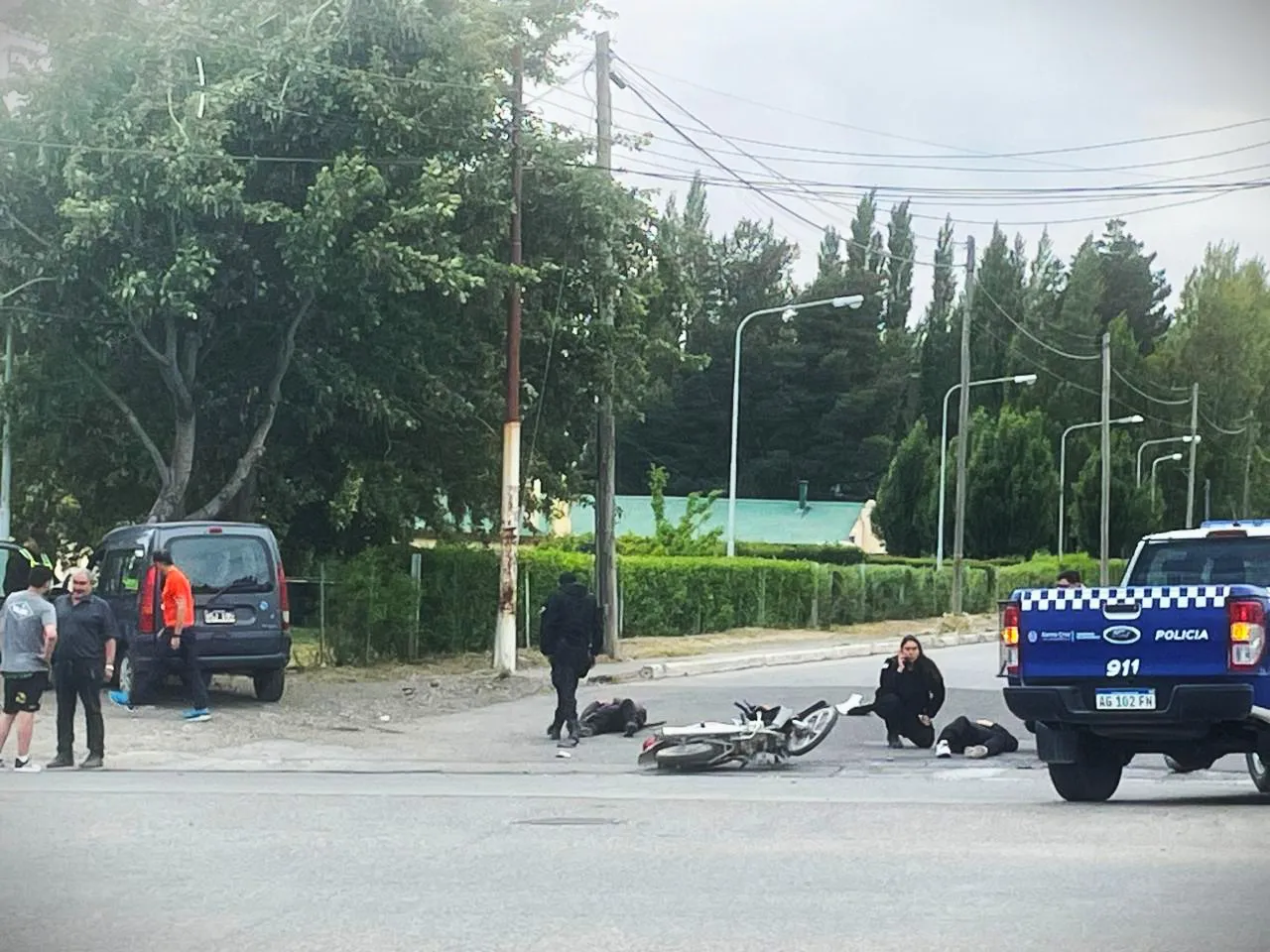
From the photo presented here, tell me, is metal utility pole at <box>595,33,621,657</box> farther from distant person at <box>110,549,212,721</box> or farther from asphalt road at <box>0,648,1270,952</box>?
asphalt road at <box>0,648,1270,952</box>

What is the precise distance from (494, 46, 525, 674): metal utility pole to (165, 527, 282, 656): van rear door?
537 cm

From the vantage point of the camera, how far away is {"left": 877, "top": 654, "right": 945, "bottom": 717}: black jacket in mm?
20391

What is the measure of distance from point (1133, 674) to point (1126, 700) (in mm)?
184

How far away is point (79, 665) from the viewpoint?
18078 millimetres

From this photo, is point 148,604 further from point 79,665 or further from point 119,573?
point 79,665

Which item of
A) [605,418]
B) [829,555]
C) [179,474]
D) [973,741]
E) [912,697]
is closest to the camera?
[973,741]

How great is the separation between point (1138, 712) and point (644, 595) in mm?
25913

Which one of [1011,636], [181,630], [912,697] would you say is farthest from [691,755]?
[181,630]

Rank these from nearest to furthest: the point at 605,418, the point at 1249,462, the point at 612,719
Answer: the point at 612,719
the point at 605,418
the point at 1249,462

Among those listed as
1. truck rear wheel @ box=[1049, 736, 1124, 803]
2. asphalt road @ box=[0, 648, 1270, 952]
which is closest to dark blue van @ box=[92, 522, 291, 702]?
asphalt road @ box=[0, 648, 1270, 952]

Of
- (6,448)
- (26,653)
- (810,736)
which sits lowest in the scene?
(810,736)

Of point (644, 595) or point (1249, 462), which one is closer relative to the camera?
point (644, 595)

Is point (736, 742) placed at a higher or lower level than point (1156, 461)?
lower

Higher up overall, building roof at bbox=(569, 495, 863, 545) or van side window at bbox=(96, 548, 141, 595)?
building roof at bbox=(569, 495, 863, 545)
